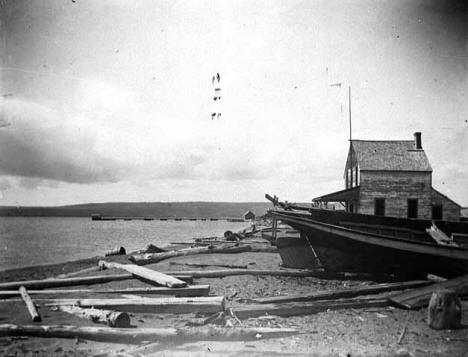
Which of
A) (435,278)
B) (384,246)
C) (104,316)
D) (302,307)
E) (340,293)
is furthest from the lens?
(384,246)

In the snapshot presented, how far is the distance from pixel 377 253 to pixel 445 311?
14.2 feet

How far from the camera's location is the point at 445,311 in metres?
5.65

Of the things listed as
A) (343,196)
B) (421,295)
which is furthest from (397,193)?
(421,295)

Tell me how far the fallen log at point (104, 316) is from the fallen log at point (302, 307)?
200cm

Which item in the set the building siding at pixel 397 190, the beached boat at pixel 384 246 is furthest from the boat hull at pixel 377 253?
the building siding at pixel 397 190

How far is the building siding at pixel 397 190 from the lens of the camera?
26422 millimetres

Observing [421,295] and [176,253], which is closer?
[421,295]

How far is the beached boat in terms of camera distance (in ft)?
28.2

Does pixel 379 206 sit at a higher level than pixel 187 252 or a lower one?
higher

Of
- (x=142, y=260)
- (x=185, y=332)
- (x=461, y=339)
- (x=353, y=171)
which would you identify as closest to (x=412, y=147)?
(x=353, y=171)

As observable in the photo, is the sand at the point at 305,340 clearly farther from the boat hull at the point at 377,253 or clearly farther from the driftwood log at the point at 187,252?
the driftwood log at the point at 187,252

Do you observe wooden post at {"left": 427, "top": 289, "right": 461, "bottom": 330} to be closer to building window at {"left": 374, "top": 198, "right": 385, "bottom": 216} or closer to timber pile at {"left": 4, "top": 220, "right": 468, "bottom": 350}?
timber pile at {"left": 4, "top": 220, "right": 468, "bottom": 350}

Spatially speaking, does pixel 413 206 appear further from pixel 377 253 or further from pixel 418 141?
pixel 377 253

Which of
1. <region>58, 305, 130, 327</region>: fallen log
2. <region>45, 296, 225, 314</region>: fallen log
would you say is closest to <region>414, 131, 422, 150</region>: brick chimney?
<region>45, 296, 225, 314</region>: fallen log
